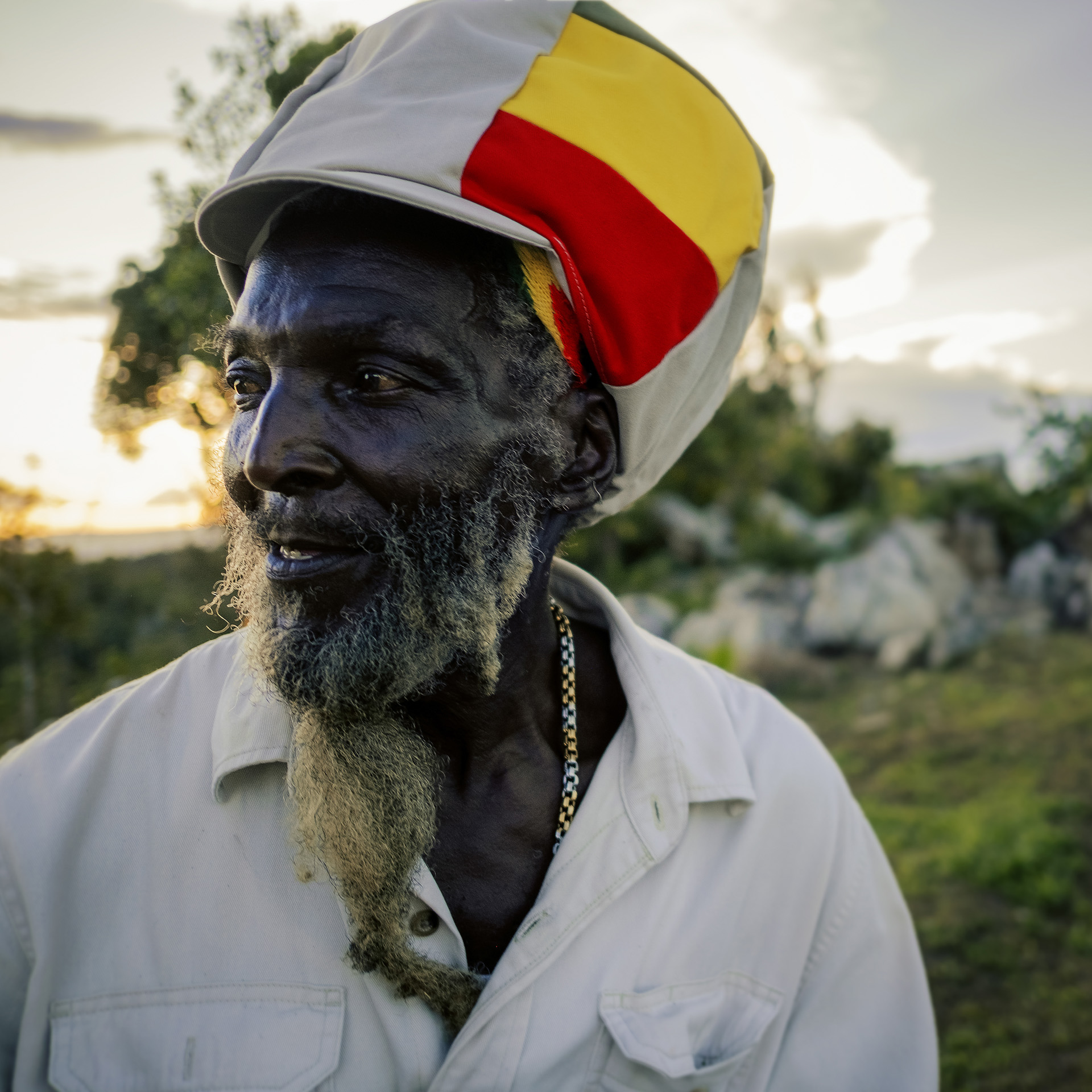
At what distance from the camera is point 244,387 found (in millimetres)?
1787

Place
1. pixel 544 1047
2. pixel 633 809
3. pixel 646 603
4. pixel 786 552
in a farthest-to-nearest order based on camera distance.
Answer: pixel 786 552, pixel 646 603, pixel 633 809, pixel 544 1047

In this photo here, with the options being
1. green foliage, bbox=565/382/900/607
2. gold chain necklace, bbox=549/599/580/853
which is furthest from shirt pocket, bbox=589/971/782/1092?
green foliage, bbox=565/382/900/607

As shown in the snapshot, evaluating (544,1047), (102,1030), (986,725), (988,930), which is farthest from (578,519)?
(986,725)

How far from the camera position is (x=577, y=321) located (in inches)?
72.7

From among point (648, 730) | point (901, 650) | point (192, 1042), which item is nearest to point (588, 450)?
point (648, 730)

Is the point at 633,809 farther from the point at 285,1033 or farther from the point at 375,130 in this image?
the point at 375,130

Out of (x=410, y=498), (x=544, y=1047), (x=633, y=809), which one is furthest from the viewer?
(x=633, y=809)

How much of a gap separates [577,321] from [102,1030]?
173 centimetres

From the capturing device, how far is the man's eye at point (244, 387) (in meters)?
1.76

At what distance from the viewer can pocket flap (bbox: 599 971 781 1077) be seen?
71.1 inches

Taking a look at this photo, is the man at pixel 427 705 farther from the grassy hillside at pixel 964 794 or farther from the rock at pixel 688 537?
the rock at pixel 688 537

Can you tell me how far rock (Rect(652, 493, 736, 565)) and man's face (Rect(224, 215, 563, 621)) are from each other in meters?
16.2

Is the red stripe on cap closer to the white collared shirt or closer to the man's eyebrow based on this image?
the man's eyebrow

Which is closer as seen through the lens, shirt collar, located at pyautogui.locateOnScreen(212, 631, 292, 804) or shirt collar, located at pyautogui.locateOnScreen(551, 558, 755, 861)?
shirt collar, located at pyautogui.locateOnScreen(212, 631, 292, 804)
